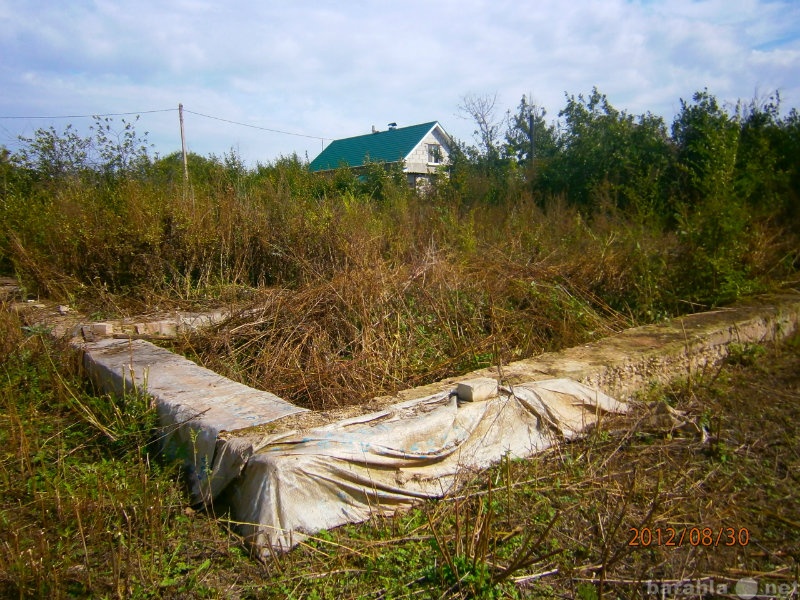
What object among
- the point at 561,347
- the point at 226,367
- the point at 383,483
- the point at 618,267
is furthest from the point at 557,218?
the point at 383,483

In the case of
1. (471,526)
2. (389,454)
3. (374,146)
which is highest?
(374,146)


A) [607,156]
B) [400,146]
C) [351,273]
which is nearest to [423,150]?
[400,146]

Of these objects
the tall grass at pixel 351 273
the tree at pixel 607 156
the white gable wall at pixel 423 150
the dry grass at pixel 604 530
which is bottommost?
the dry grass at pixel 604 530

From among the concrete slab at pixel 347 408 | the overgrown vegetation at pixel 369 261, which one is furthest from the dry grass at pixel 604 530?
the overgrown vegetation at pixel 369 261

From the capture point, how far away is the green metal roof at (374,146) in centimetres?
2841

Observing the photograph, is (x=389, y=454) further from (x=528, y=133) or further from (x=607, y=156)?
(x=528, y=133)

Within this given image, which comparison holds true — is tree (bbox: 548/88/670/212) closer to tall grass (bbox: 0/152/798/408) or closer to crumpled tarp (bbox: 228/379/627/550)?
tall grass (bbox: 0/152/798/408)

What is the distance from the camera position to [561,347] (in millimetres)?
4879

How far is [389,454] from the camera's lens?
2.78 m

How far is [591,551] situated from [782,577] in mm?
695

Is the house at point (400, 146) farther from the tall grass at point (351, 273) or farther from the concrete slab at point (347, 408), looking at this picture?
the concrete slab at point (347, 408)

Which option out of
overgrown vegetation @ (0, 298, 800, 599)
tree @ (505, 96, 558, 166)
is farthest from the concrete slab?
tree @ (505, 96, 558, 166)
